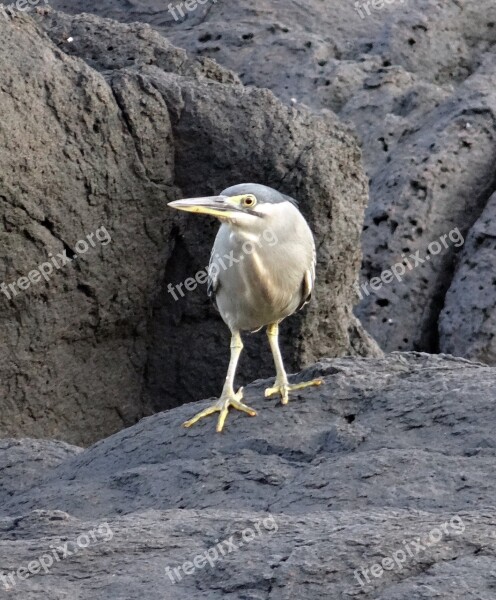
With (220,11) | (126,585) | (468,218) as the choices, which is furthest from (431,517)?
(220,11)

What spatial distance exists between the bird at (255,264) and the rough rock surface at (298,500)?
157 mm

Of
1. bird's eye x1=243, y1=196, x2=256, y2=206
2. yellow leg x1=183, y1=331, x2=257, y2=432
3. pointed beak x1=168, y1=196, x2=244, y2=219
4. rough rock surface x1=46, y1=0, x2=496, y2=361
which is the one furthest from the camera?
rough rock surface x1=46, y1=0, x2=496, y2=361

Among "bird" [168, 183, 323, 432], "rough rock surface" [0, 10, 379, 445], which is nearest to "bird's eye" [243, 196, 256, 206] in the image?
"bird" [168, 183, 323, 432]

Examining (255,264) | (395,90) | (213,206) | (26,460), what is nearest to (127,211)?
(26,460)

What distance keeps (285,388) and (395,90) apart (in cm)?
609

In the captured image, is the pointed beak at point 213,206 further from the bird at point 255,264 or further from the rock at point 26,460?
the rock at point 26,460

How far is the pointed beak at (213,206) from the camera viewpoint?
18.5 ft

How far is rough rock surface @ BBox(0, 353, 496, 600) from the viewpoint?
4.29 m

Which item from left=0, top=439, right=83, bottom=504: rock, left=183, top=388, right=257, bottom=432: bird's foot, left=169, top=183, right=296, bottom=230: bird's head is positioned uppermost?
left=169, top=183, right=296, bottom=230: bird's head

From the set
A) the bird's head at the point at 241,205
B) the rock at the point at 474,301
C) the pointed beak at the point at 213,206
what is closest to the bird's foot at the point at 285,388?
the bird's head at the point at 241,205

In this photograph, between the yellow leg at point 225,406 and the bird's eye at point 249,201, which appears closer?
the bird's eye at point 249,201

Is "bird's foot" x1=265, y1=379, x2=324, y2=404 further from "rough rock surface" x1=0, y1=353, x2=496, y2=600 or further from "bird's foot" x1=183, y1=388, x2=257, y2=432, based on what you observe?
Answer: "bird's foot" x1=183, y1=388, x2=257, y2=432

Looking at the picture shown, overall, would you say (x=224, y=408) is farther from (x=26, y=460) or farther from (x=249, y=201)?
(x=26, y=460)

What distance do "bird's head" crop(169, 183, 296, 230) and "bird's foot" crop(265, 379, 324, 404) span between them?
0.76 m
